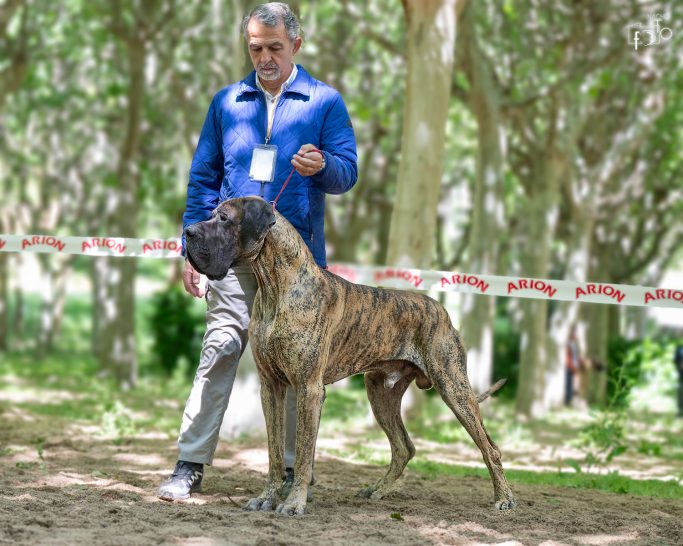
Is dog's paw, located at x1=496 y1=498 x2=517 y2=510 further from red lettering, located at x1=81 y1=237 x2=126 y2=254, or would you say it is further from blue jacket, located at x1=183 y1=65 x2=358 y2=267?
red lettering, located at x1=81 y1=237 x2=126 y2=254

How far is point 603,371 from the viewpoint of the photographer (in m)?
22.0

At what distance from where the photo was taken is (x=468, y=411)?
6254 millimetres

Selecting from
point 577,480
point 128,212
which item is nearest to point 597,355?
point 128,212

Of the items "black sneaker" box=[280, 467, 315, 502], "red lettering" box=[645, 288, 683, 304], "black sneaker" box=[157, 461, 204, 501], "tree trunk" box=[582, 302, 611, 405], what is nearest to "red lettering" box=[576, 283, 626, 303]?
"red lettering" box=[645, 288, 683, 304]

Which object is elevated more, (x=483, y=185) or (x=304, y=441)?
(x=483, y=185)

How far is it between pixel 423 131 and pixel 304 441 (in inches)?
252

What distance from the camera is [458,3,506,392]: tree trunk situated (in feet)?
51.1

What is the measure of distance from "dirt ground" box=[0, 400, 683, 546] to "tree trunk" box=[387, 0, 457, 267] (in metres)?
4.02

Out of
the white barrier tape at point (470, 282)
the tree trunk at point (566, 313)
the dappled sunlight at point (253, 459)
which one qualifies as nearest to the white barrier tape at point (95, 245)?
the white barrier tape at point (470, 282)

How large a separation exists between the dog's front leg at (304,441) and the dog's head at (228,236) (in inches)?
32.4

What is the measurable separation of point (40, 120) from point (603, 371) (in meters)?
16.3

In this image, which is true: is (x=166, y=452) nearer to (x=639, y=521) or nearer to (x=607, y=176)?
(x=639, y=521)

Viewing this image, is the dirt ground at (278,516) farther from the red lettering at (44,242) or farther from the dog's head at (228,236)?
the red lettering at (44,242)

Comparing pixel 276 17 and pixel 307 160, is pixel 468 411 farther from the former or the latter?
pixel 276 17
